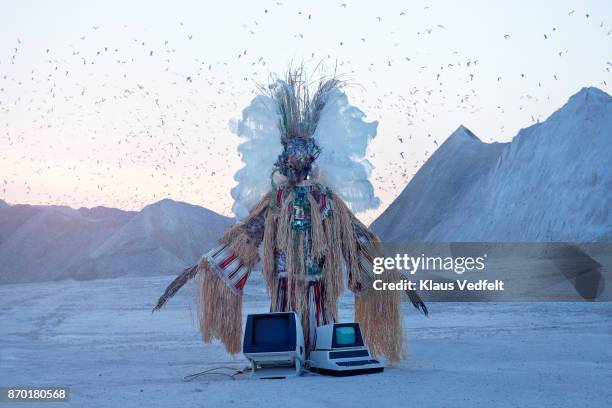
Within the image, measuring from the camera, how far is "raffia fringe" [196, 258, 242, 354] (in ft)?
19.9

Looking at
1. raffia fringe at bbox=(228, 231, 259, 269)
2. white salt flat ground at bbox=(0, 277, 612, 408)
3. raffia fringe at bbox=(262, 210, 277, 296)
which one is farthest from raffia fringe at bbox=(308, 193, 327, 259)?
white salt flat ground at bbox=(0, 277, 612, 408)

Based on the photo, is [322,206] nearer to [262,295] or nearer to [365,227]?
[365,227]

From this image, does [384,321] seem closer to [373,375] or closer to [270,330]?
[373,375]

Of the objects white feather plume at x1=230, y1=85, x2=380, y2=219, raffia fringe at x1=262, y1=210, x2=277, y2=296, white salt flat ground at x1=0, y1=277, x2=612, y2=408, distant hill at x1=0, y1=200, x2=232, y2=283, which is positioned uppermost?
distant hill at x1=0, y1=200, x2=232, y2=283

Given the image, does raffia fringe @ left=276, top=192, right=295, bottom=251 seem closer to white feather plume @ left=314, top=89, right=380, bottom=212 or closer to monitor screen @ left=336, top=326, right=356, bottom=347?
white feather plume @ left=314, top=89, right=380, bottom=212

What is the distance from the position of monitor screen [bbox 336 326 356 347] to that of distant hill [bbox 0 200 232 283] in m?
28.5

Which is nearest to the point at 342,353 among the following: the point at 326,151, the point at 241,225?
the point at 241,225

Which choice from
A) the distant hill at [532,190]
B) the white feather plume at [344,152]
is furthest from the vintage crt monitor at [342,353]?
the distant hill at [532,190]

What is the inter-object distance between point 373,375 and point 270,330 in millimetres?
767

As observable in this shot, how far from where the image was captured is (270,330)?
18.4 feet

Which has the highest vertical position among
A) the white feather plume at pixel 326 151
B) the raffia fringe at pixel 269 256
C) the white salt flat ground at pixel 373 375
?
the white feather plume at pixel 326 151

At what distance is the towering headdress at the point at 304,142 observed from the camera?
642 cm

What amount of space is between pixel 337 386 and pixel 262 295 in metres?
14.7

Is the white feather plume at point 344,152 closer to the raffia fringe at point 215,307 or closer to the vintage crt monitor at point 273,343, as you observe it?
the raffia fringe at point 215,307
